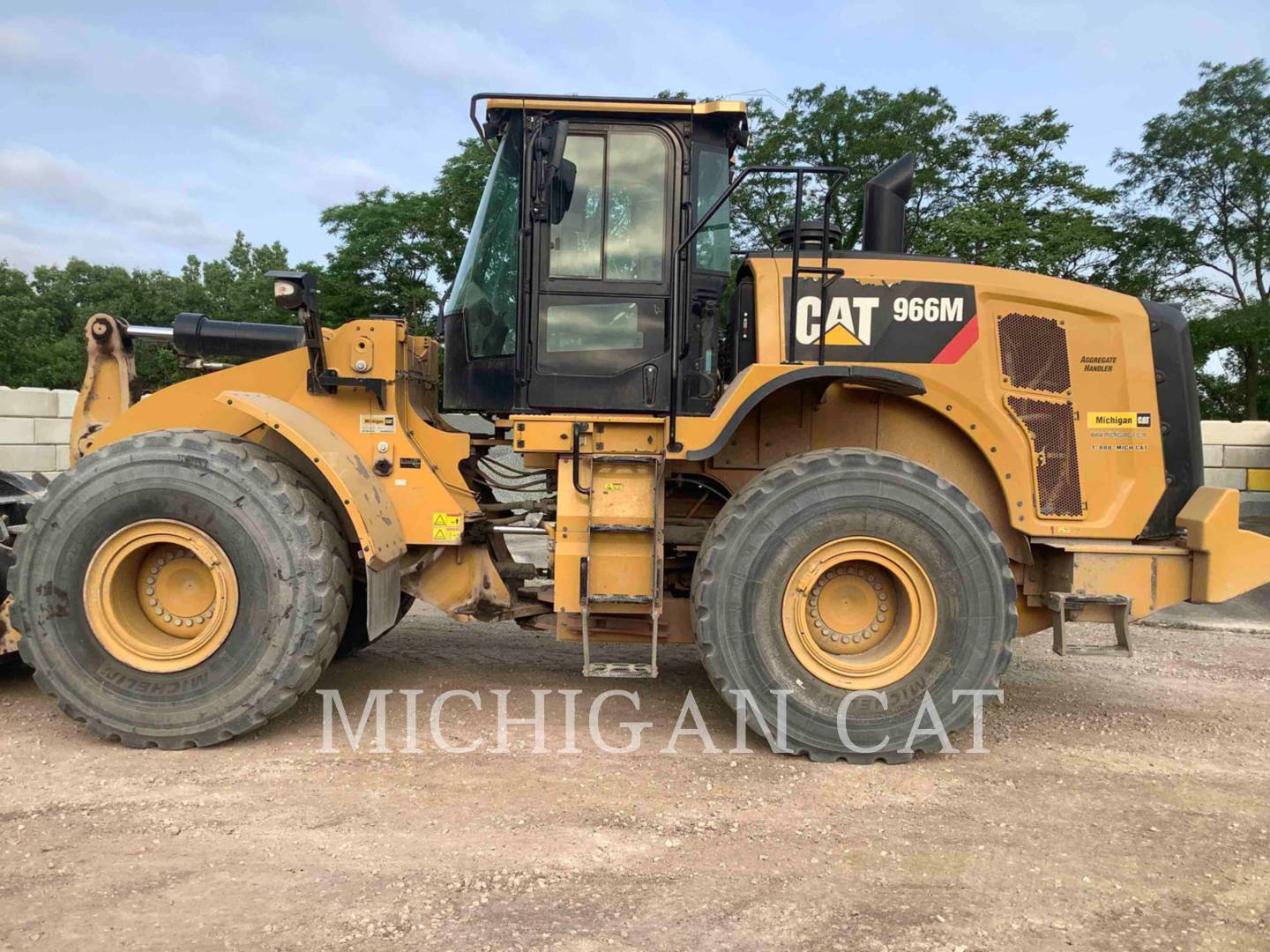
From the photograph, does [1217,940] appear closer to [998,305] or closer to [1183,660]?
[998,305]

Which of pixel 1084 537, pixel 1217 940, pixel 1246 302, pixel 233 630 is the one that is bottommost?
pixel 1217 940

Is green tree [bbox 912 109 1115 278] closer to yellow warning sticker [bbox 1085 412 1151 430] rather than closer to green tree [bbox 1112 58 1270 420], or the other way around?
green tree [bbox 1112 58 1270 420]

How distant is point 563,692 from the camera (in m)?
4.99

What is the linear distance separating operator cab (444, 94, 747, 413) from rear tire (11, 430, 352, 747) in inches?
52.9

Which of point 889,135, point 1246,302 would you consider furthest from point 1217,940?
point 889,135

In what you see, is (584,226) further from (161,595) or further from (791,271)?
(161,595)

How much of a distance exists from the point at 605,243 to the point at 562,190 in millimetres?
334

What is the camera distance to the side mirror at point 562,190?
4363mm

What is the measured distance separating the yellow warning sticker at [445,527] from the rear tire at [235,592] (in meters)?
0.56

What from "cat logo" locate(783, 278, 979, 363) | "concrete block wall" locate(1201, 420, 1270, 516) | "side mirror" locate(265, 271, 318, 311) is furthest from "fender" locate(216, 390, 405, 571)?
"concrete block wall" locate(1201, 420, 1270, 516)

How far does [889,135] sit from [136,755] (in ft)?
78.6

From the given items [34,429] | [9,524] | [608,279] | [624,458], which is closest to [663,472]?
[624,458]

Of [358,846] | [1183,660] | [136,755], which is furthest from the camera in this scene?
[1183,660]

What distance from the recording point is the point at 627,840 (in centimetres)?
325
